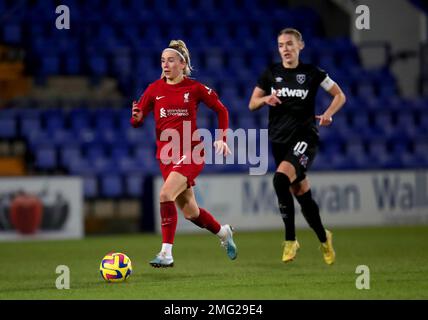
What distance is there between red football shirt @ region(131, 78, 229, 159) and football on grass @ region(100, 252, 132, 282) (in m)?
1.24

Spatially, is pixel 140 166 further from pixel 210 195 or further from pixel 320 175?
pixel 320 175

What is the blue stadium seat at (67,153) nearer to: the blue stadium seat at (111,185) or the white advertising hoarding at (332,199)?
the blue stadium seat at (111,185)

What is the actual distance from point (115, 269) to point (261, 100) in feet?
7.41

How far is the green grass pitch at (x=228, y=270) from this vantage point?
7.23m

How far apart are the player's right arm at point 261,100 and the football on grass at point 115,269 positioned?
82.0 inches

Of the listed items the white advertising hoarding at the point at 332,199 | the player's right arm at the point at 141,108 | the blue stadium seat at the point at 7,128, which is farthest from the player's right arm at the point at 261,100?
the blue stadium seat at the point at 7,128

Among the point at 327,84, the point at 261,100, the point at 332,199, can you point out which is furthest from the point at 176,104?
the point at 332,199

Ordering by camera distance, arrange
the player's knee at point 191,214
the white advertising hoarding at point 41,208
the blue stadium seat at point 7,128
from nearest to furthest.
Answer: the player's knee at point 191,214 < the white advertising hoarding at point 41,208 < the blue stadium seat at point 7,128

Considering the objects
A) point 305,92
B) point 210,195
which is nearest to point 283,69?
point 305,92

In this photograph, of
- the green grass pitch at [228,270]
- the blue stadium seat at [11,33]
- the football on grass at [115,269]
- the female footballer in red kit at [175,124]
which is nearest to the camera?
the green grass pitch at [228,270]

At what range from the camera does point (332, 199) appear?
16.1m

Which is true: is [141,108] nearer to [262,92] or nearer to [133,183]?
[262,92]

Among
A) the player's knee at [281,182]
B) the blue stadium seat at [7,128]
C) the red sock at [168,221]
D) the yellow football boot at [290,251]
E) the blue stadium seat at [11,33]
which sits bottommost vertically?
the yellow football boot at [290,251]

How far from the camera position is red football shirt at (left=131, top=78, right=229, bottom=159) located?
8.96m
